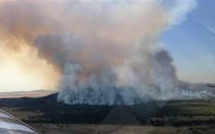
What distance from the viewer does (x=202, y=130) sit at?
645 ft

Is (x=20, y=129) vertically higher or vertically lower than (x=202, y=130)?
higher

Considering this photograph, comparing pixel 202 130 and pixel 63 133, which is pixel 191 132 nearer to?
pixel 202 130

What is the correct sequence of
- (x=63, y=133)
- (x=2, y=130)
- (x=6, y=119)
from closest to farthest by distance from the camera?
1. (x=2, y=130)
2. (x=6, y=119)
3. (x=63, y=133)

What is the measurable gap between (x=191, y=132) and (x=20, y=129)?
17760 centimetres

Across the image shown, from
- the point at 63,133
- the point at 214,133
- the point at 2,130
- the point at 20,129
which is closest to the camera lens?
the point at 2,130

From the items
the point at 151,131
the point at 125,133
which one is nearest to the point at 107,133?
the point at 125,133

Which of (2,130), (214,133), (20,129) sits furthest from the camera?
(214,133)

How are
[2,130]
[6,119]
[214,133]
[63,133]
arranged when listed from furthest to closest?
[214,133], [63,133], [6,119], [2,130]

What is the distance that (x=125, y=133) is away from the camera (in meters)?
191

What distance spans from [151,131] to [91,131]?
27.1 meters

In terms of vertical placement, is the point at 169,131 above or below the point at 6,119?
below

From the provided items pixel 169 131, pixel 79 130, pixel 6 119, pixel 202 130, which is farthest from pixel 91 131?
pixel 6 119

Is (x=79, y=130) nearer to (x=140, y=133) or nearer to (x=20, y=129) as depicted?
(x=140, y=133)

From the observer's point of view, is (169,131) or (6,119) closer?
(6,119)
